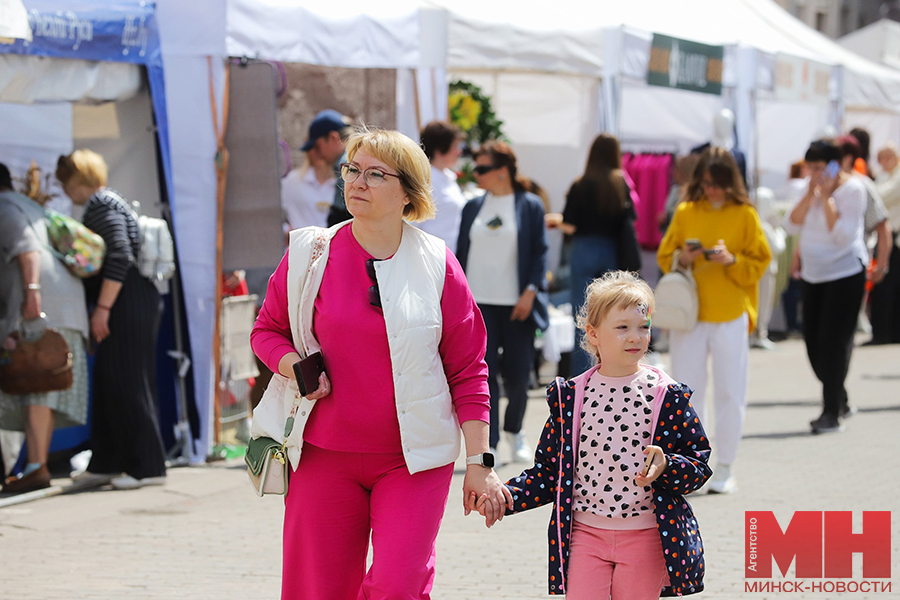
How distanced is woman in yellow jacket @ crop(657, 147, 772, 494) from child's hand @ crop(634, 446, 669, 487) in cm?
333

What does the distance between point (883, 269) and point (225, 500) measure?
5642 mm

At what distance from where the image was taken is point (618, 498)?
3.38 meters

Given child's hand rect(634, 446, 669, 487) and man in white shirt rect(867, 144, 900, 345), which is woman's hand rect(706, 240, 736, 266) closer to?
child's hand rect(634, 446, 669, 487)

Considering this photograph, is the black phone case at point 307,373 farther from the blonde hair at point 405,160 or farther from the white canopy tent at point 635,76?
the white canopy tent at point 635,76

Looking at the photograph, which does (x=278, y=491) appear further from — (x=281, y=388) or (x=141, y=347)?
(x=141, y=347)

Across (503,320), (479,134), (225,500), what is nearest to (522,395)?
(503,320)

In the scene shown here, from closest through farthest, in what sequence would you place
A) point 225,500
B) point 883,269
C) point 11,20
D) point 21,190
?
point 11,20
point 225,500
point 21,190
point 883,269

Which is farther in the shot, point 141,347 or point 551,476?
point 141,347

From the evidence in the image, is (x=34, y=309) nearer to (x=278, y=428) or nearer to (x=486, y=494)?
(x=278, y=428)

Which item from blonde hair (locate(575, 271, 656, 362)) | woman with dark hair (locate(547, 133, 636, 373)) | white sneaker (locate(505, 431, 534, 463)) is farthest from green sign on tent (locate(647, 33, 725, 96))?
blonde hair (locate(575, 271, 656, 362))

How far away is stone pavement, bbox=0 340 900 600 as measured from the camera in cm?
511

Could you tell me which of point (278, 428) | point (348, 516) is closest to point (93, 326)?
point (278, 428)

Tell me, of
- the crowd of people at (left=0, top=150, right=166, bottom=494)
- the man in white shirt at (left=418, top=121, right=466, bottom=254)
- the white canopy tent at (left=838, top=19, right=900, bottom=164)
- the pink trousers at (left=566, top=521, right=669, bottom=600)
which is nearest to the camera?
the pink trousers at (left=566, top=521, right=669, bottom=600)

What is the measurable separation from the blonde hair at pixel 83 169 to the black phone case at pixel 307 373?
4.16 metres
